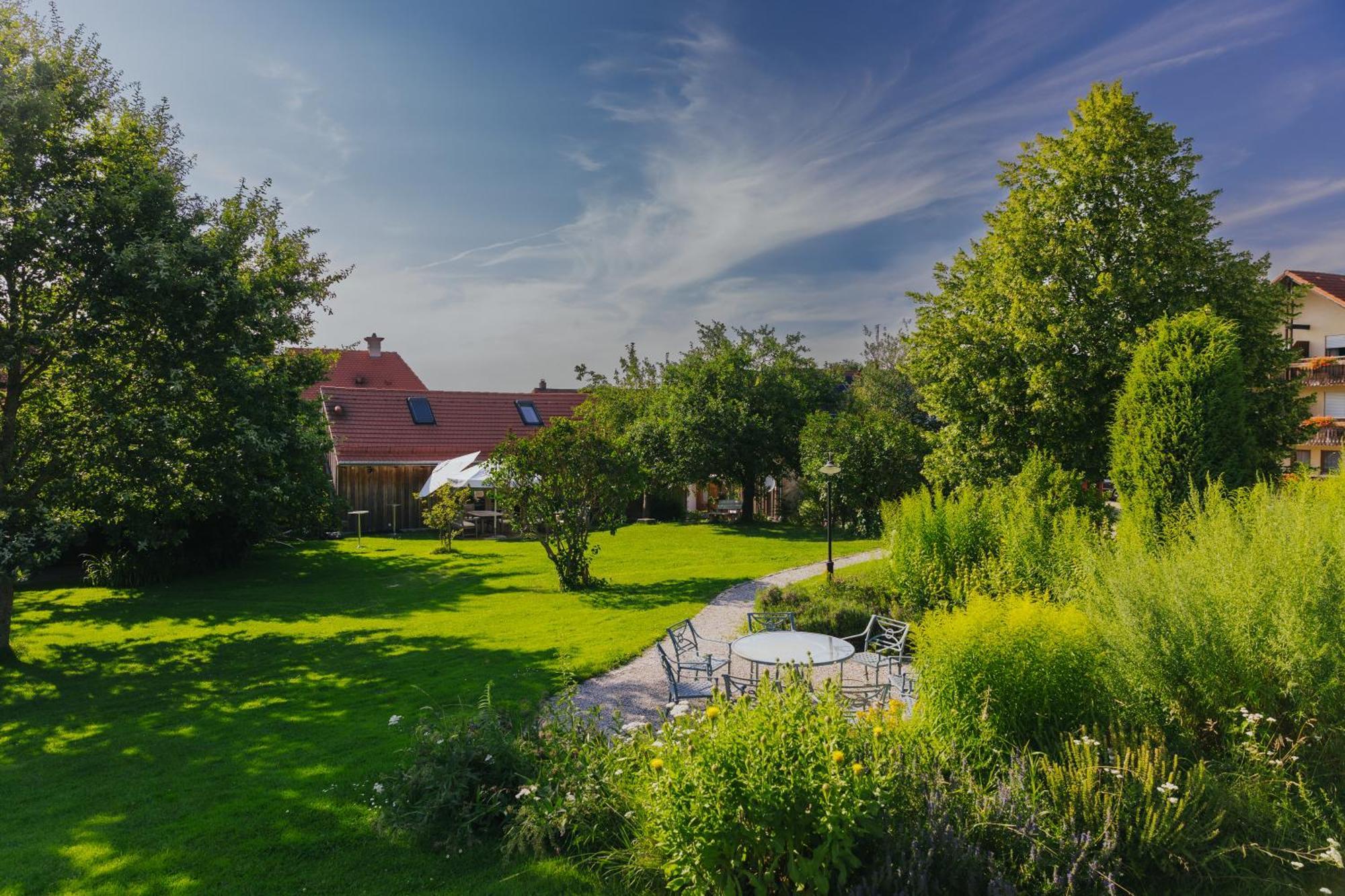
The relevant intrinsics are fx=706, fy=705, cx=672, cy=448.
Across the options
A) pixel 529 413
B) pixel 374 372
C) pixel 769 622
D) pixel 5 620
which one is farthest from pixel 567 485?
pixel 374 372

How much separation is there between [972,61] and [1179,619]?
9782 mm

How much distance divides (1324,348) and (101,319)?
145 ft

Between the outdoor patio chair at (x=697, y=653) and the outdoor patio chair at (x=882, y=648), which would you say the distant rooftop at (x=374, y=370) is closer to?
the outdoor patio chair at (x=697, y=653)

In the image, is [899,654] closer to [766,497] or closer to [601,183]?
[601,183]

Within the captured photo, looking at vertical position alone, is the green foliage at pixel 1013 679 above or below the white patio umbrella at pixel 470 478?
below

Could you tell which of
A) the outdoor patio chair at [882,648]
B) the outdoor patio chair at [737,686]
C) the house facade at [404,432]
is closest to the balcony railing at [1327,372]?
the outdoor patio chair at [882,648]

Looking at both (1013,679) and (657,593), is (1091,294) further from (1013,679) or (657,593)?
(1013,679)

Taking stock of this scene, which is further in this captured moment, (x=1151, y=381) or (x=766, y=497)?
(x=766, y=497)

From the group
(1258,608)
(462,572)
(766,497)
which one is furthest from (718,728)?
(766,497)

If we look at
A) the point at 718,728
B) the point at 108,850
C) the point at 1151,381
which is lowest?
the point at 108,850

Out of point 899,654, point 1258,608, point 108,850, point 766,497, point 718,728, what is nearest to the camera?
point 718,728

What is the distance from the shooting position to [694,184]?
13.1 meters

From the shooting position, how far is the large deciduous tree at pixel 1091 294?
13164 mm

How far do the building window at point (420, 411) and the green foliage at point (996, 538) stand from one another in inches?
835
